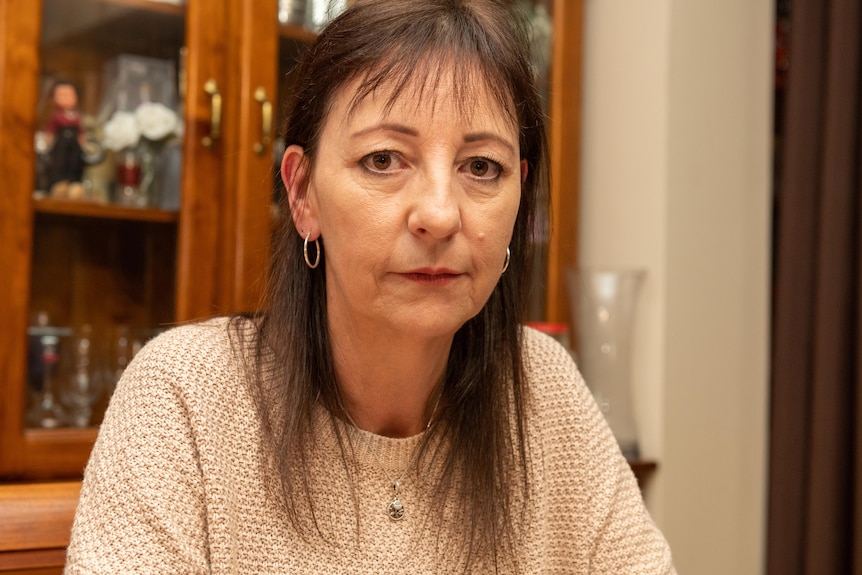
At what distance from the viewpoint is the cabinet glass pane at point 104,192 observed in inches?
72.4

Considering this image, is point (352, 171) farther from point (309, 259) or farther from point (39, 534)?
point (39, 534)

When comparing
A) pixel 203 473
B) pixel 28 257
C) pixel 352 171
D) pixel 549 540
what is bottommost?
pixel 549 540

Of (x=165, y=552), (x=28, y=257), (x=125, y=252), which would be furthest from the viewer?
(x=125, y=252)

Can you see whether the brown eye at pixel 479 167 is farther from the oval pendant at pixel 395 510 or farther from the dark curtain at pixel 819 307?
the dark curtain at pixel 819 307

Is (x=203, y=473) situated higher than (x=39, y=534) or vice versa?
(x=203, y=473)

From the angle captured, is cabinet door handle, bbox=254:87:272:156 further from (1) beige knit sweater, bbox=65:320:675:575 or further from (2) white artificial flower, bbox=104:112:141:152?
(1) beige knit sweater, bbox=65:320:675:575

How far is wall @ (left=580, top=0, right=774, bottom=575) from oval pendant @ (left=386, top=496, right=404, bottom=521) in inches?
43.8

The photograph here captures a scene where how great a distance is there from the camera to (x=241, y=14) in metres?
1.98

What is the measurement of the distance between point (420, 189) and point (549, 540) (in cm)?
55

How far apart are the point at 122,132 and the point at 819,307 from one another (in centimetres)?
156

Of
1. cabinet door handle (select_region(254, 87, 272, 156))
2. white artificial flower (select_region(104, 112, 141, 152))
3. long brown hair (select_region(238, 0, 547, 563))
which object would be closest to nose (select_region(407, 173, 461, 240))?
long brown hair (select_region(238, 0, 547, 563))

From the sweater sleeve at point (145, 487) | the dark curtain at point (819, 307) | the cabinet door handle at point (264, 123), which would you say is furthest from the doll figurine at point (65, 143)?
the dark curtain at point (819, 307)

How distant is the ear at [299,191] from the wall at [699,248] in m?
1.20

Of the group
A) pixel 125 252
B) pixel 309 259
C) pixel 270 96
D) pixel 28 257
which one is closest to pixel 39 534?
pixel 309 259
